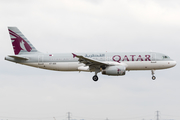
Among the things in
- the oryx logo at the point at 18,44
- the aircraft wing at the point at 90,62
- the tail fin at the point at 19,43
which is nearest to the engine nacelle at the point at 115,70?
the aircraft wing at the point at 90,62

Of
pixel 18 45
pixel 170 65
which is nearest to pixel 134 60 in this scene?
pixel 170 65

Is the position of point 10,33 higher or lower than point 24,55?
higher

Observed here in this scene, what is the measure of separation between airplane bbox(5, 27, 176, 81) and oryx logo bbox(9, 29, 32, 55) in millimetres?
707

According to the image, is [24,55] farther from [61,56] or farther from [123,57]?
[123,57]

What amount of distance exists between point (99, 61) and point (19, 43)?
16.0 meters

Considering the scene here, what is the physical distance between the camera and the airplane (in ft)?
202

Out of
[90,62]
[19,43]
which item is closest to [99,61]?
[90,62]

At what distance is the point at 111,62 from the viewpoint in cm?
6250

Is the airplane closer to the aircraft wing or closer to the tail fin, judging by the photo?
the aircraft wing

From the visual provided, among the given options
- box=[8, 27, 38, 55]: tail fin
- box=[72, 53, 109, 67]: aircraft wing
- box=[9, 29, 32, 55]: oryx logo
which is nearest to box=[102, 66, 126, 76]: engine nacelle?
box=[72, 53, 109, 67]: aircraft wing

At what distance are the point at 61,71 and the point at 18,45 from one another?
9.40m

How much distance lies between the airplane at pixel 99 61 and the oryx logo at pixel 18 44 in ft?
2.32

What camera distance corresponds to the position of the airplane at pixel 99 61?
6162 centimetres

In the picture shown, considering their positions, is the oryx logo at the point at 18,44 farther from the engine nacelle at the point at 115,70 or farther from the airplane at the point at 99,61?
the engine nacelle at the point at 115,70
